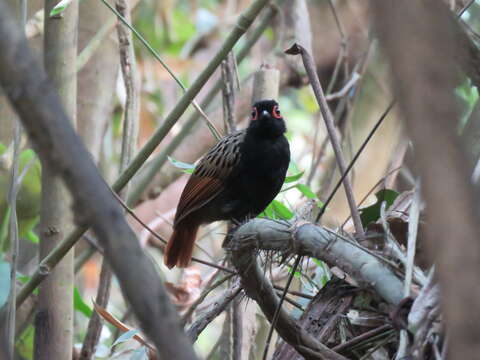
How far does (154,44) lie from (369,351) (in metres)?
5.30

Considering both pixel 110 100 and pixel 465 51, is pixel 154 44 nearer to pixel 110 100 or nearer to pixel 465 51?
pixel 110 100

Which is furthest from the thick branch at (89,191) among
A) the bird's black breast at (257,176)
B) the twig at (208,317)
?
the bird's black breast at (257,176)

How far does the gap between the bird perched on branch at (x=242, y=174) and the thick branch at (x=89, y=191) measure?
108 inches

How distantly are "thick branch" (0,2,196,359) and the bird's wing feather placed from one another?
2918mm

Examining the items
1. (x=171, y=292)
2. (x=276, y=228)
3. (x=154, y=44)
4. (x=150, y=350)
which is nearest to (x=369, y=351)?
(x=276, y=228)

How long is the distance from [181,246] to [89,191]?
3.22m

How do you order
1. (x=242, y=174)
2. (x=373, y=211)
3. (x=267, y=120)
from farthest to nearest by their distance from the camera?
(x=242, y=174) → (x=267, y=120) → (x=373, y=211)

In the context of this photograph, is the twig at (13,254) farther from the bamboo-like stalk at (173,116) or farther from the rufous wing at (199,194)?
the rufous wing at (199,194)

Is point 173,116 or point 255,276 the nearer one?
point 255,276

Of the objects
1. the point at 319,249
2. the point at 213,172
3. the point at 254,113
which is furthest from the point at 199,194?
the point at 319,249

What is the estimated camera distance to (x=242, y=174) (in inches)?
153

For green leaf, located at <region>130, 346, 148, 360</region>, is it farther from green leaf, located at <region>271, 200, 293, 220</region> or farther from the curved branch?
green leaf, located at <region>271, 200, 293, 220</region>

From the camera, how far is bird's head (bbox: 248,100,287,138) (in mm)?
3730

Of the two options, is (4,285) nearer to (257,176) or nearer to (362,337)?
(257,176)
